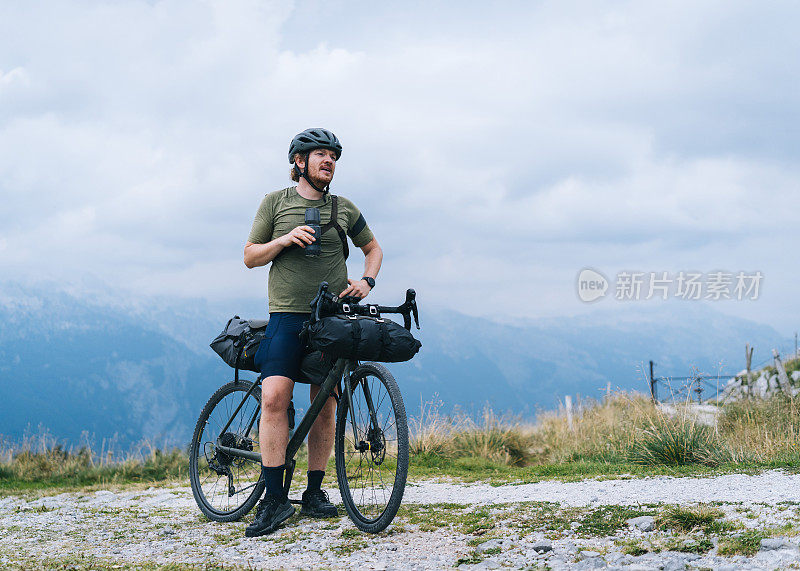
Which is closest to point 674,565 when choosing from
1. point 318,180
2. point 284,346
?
point 284,346

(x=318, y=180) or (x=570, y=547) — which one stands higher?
(x=318, y=180)

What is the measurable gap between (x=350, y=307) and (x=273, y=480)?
53.0 inches

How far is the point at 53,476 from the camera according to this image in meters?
11.0

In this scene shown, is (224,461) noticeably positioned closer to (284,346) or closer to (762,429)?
(284,346)

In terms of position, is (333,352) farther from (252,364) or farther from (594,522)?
(594,522)

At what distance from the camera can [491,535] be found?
13.6 ft

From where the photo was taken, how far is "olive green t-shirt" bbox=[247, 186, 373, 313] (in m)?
4.82

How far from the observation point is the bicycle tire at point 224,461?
546 centimetres

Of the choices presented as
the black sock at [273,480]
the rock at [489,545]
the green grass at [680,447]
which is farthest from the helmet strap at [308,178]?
the green grass at [680,447]

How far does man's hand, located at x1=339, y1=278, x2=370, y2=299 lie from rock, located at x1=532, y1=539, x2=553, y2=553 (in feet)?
6.35

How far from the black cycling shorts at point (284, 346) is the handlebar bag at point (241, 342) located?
38 centimetres

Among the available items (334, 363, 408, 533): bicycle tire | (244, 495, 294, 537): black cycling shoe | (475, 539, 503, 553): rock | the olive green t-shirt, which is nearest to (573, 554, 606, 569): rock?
(475, 539, 503, 553): rock

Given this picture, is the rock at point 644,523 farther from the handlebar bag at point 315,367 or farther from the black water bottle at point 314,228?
the black water bottle at point 314,228

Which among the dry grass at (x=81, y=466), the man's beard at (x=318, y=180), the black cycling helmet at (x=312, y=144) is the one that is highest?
the black cycling helmet at (x=312, y=144)
